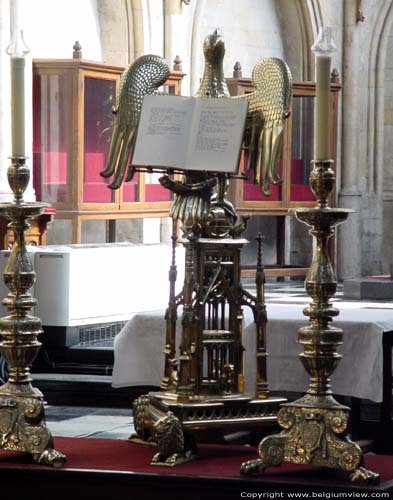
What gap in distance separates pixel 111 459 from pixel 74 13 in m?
11.4

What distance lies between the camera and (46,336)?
9.00 metres

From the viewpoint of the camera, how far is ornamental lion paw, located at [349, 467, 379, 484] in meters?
4.18

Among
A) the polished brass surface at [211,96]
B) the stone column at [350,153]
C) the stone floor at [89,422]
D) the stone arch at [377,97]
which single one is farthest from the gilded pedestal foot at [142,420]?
the stone arch at [377,97]

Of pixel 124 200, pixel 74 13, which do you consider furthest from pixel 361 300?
pixel 74 13

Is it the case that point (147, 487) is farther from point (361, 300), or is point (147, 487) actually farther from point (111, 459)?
point (361, 300)

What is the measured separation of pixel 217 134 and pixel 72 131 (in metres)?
8.85

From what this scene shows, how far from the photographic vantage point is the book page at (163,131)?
15.3ft

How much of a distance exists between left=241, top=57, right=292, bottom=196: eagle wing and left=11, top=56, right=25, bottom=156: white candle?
781mm

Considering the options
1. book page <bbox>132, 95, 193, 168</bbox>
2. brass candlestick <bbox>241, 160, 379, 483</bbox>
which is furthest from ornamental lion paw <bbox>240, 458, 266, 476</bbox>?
book page <bbox>132, 95, 193, 168</bbox>

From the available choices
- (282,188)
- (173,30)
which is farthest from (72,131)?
(282,188)

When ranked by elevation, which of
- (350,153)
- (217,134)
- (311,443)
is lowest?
(311,443)

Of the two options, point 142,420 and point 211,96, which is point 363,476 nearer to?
point 142,420

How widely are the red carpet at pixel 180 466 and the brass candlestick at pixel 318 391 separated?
2.4 inches

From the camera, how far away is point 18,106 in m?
4.54
